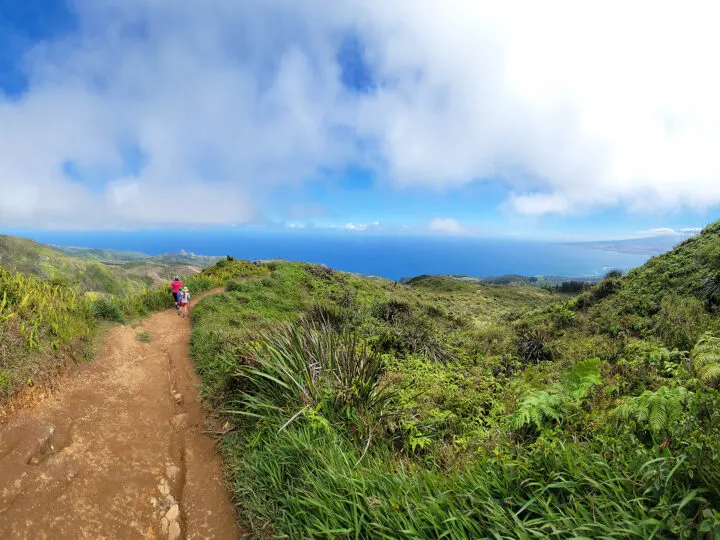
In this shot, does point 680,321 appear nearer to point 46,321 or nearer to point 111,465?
point 111,465

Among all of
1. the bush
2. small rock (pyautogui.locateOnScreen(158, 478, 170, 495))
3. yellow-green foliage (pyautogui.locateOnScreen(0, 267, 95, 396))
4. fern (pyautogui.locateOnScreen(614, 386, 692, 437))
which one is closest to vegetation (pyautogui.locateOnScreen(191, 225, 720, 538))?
fern (pyautogui.locateOnScreen(614, 386, 692, 437))

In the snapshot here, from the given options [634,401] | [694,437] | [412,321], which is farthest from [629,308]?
[694,437]

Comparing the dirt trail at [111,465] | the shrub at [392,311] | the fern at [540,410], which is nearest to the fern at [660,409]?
the fern at [540,410]

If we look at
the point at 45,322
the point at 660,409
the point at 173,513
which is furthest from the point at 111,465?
the point at 660,409

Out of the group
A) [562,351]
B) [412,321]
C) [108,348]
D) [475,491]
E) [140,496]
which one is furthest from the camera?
[412,321]

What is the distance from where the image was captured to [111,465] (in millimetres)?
4324

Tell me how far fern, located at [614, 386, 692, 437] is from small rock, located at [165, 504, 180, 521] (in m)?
4.73

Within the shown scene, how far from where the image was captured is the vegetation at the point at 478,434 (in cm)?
228

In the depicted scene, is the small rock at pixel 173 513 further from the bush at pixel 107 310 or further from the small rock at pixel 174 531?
Answer: the bush at pixel 107 310

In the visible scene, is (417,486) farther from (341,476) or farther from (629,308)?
(629,308)

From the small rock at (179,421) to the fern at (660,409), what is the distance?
585 centimetres

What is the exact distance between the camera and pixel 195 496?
13.2 feet

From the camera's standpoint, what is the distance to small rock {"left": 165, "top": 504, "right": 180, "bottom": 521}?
147 inches

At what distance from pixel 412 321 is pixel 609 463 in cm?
1034
